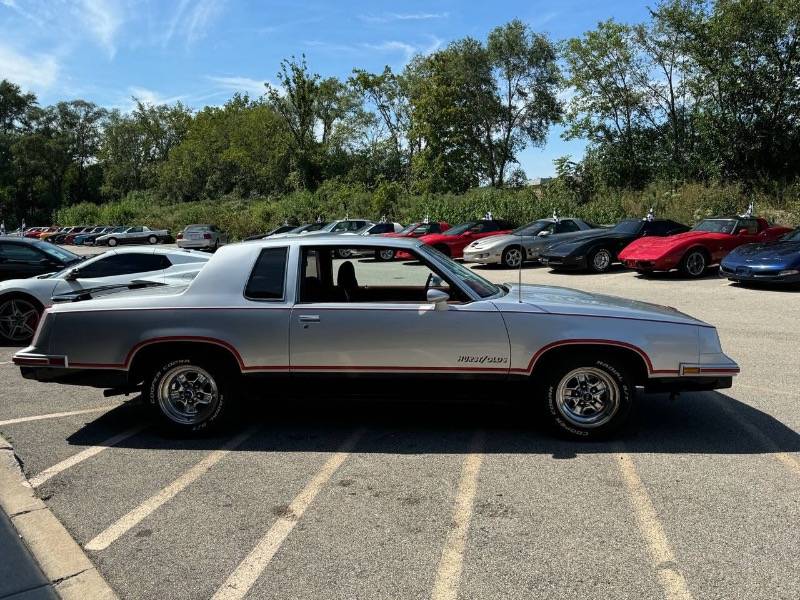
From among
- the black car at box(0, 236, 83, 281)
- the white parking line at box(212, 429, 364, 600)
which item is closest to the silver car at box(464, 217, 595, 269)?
the black car at box(0, 236, 83, 281)

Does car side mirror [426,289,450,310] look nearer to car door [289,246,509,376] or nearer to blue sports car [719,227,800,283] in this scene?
car door [289,246,509,376]

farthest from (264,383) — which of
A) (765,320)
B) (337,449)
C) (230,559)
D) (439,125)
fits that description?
(439,125)

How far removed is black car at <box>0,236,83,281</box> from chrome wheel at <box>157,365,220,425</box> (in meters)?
6.17

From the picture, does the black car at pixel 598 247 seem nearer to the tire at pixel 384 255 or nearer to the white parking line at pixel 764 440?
the white parking line at pixel 764 440

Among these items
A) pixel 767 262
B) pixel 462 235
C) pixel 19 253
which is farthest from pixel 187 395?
pixel 462 235

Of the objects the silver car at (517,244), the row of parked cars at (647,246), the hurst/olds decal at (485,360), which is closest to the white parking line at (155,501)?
the hurst/olds decal at (485,360)

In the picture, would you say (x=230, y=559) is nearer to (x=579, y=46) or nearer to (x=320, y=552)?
(x=320, y=552)

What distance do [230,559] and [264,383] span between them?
174 centimetres

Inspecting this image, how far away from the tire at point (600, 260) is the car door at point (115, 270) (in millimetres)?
11916

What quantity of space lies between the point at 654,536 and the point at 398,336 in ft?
6.89

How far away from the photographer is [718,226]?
16.3 metres

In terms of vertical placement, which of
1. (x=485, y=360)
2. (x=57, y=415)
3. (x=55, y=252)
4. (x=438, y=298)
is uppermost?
(x=55, y=252)

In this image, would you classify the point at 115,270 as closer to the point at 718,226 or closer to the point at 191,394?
the point at 191,394

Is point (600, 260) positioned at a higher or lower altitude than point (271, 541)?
higher
